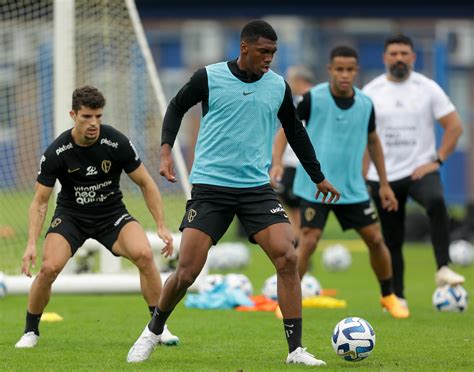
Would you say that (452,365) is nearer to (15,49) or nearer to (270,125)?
(270,125)

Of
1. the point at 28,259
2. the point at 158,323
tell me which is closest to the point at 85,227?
the point at 28,259

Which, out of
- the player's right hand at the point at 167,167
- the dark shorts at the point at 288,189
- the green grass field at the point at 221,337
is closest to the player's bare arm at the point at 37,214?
the green grass field at the point at 221,337

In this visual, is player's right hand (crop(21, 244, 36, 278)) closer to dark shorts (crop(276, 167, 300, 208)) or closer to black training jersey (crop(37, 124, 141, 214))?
black training jersey (crop(37, 124, 141, 214))

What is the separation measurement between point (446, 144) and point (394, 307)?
67.0 inches

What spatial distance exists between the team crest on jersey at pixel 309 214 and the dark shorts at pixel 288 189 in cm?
447

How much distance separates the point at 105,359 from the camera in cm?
807

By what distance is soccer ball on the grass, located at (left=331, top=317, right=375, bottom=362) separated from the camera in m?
7.71

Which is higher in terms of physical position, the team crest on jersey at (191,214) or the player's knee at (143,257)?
the team crest on jersey at (191,214)

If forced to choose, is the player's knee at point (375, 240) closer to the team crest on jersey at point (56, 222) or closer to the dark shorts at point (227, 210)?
the dark shorts at point (227, 210)

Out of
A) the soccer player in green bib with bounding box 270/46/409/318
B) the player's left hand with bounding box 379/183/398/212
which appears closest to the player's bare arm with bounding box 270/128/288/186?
the soccer player in green bib with bounding box 270/46/409/318

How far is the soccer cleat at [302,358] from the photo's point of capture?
753 cm

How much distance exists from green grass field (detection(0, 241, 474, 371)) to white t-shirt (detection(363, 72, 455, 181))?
1479 millimetres

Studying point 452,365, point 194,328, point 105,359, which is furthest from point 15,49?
point 452,365

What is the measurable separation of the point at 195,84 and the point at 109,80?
7.13 m
